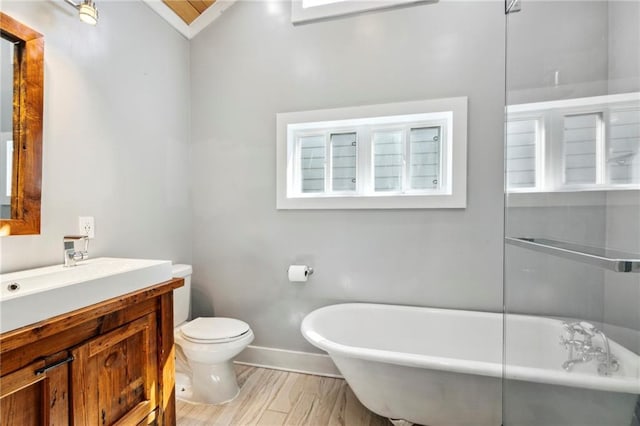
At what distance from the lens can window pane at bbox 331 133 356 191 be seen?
229 centimetres

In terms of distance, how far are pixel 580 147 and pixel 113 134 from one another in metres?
2.40

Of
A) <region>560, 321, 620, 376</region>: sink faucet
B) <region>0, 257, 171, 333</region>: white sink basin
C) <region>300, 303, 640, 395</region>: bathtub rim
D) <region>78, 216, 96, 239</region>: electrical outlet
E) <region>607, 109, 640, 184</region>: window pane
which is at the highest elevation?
<region>607, 109, 640, 184</region>: window pane

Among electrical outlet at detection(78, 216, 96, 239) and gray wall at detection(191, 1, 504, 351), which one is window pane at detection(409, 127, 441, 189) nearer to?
gray wall at detection(191, 1, 504, 351)

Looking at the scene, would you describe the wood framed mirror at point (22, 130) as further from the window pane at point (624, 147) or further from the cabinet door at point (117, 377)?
the window pane at point (624, 147)

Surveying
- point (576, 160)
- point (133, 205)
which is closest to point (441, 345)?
point (576, 160)

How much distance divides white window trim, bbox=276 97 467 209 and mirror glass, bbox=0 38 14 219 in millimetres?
1394

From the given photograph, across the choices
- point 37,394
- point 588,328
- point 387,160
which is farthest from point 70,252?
point 588,328

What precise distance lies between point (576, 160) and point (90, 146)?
240cm

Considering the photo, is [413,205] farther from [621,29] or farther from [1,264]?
[1,264]

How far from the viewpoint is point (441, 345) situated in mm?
1913

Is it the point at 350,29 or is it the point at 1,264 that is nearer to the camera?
the point at 1,264

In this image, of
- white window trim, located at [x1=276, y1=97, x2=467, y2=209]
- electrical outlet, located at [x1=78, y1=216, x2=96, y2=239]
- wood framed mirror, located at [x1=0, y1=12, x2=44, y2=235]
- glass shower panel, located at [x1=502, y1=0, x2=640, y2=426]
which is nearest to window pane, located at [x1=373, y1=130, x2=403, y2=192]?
white window trim, located at [x1=276, y1=97, x2=467, y2=209]

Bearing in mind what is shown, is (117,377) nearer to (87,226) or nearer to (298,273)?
(87,226)

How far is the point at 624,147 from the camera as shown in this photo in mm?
1109
